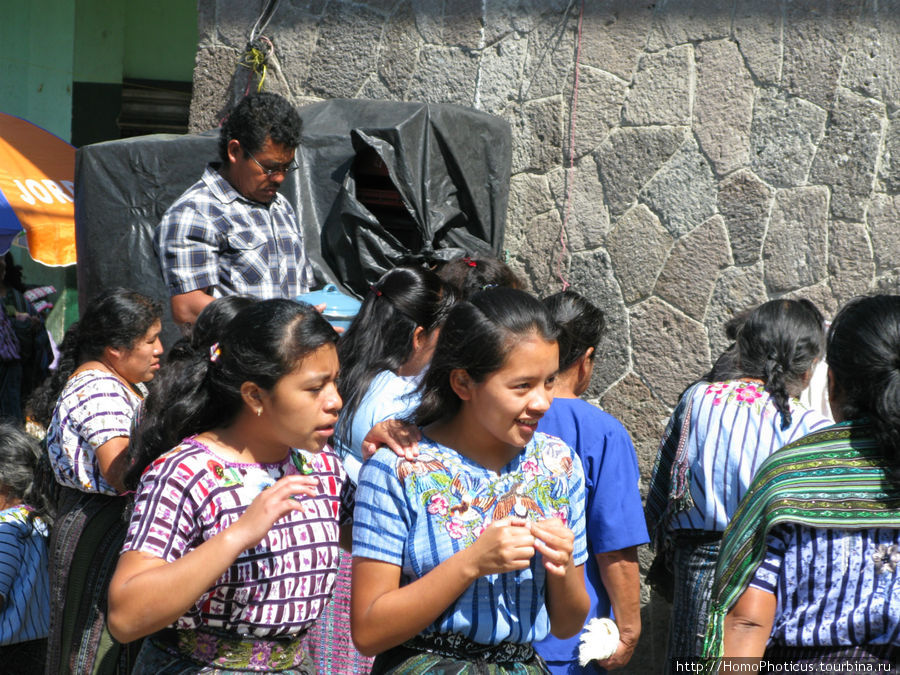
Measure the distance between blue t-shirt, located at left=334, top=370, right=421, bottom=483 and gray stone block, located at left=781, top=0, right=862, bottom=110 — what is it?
241 centimetres

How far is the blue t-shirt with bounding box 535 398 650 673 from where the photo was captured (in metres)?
2.76

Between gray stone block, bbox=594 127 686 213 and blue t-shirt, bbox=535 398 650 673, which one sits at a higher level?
gray stone block, bbox=594 127 686 213

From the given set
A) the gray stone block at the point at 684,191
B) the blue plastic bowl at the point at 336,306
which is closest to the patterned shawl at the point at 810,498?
the blue plastic bowl at the point at 336,306

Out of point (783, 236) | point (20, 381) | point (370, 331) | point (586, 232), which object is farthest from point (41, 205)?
point (783, 236)

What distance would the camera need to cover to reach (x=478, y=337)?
202 centimetres

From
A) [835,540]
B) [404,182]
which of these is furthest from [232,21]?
[835,540]

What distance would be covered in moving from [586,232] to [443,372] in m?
2.66

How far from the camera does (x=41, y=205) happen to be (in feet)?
19.8

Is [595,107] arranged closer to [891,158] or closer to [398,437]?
[891,158]

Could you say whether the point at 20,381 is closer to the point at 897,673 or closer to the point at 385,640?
the point at 385,640

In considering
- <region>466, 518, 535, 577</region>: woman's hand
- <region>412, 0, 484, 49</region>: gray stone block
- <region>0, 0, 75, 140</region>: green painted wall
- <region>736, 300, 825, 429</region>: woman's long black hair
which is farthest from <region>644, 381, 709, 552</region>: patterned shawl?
<region>0, 0, 75, 140</region>: green painted wall

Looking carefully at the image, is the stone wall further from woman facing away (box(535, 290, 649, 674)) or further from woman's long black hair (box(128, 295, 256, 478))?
woman's long black hair (box(128, 295, 256, 478))

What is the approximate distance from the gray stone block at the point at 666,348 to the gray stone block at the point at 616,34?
1.11 metres

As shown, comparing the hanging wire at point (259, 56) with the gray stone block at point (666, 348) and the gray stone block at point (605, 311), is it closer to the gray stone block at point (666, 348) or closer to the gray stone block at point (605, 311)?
the gray stone block at point (605, 311)
